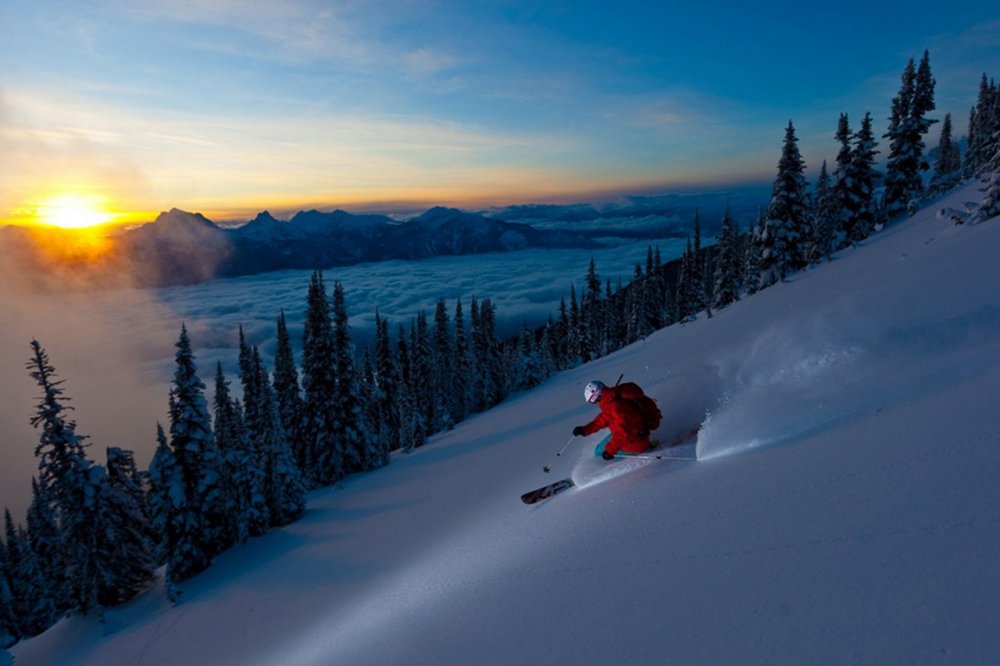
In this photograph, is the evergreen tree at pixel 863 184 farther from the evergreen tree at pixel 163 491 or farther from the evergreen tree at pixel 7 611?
the evergreen tree at pixel 7 611

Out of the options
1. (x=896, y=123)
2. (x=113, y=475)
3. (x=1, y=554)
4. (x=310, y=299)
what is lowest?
(x=1, y=554)

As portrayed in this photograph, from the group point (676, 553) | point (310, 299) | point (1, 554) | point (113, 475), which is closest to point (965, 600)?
point (676, 553)

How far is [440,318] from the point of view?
69.9 m

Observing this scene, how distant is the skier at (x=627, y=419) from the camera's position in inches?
274

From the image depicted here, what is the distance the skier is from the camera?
6953 millimetres

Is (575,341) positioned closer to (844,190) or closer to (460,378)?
(460,378)

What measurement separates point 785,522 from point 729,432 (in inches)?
93.9

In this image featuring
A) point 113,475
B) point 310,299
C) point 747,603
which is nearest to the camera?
point 747,603

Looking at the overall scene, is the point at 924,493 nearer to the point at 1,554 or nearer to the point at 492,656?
the point at 492,656

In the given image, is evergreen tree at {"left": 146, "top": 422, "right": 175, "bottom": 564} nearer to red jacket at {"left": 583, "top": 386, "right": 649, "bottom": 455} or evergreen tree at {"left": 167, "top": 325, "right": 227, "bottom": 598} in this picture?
evergreen tree at {"left": 167, "top": 325, "right": 227, "bottom": 598}

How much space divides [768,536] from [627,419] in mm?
3157

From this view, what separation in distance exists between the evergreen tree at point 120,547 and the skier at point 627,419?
26211 mm

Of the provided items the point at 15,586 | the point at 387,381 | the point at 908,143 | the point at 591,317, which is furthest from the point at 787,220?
the point at 15,586

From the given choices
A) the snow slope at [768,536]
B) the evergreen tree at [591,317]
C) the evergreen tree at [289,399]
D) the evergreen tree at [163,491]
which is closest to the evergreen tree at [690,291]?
the evergreen tree at [591,317]
